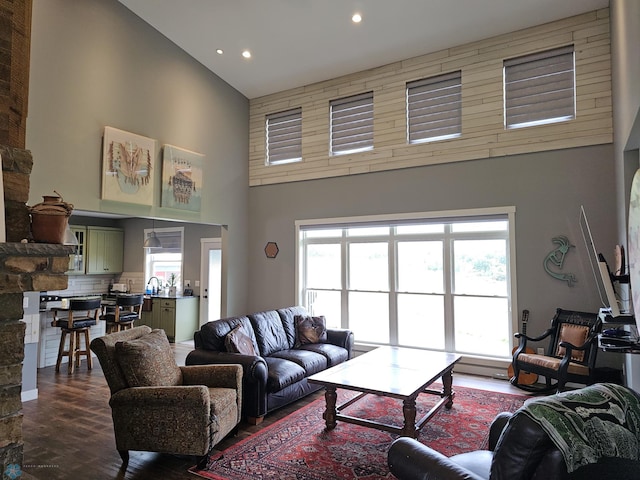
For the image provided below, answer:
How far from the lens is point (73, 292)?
861cm

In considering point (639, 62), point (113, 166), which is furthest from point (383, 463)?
point (113, 166)

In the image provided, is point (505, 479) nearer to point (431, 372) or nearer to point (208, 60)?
point (431, 372)

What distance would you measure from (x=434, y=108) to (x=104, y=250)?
24.5 feet

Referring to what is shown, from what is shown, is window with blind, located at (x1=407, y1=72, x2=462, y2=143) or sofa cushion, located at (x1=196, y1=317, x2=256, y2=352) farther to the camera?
window with blind, located at (x1=407, y1=72, x2=462, y2=143)

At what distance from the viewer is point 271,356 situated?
4.62 m

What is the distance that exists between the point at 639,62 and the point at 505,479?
2393 millimetres

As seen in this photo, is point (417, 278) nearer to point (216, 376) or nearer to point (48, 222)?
point (216, 376)

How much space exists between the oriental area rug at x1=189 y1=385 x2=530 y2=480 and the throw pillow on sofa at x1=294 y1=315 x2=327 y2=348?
3.30 feet

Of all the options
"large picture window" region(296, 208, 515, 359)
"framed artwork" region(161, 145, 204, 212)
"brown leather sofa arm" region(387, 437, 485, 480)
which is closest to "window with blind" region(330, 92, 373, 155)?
"large picture window" region(296, 208, 515, 359)

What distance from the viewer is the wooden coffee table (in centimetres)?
326

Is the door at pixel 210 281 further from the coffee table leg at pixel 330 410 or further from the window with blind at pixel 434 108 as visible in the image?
the coffee table leg at pixel 330 410

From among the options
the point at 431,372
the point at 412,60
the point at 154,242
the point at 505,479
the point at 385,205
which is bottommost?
the point at 431,372

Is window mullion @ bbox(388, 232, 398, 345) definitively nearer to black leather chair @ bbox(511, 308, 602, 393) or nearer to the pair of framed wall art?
black leather chair @ bbox(511, 308, 602, 393)

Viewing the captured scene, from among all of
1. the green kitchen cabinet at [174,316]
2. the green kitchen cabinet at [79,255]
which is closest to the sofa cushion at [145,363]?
the green kitchen cabinet at [174,316]
